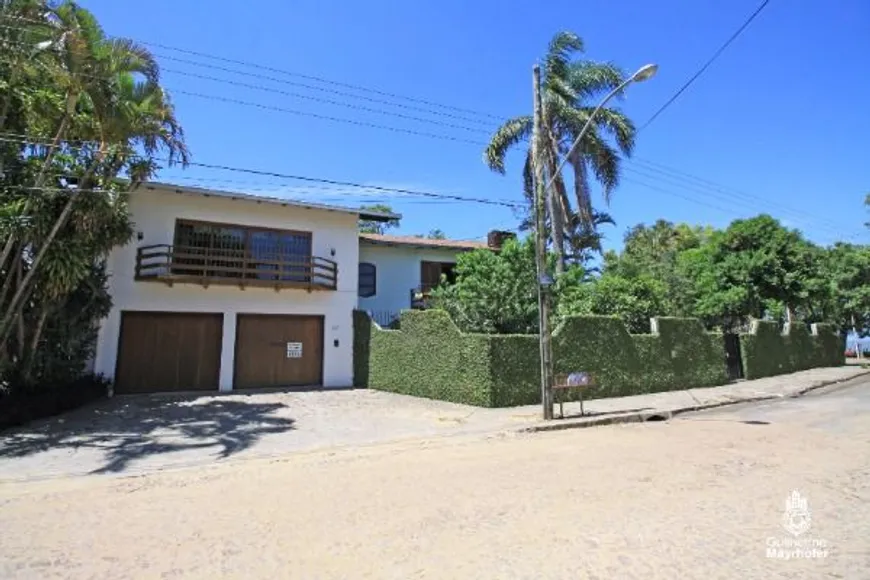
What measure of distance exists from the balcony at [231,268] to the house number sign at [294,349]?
199cm

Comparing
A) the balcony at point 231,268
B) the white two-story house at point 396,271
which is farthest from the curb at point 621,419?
the white two-story house at point 396,271

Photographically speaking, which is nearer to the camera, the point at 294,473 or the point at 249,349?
the point at 294,473

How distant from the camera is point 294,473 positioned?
7.95 metres

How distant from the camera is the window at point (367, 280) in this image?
2305 centimetres

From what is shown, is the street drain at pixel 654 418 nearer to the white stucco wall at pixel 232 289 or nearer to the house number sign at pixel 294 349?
the white stucco wall at pixel 232 289

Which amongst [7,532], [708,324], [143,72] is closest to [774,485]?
[7,532]

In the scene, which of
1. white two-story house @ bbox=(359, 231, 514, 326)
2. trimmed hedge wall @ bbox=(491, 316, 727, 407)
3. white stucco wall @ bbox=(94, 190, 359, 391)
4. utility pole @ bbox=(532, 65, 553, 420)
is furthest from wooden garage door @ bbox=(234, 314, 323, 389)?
utility pole @ bbox=(532, 65, 553, 420)

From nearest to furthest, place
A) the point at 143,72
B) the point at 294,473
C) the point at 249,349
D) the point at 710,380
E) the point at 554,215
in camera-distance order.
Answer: the point at 294,473 → the point at 143,72 → the point at 249,349 → the point at 710,380 → the point at 554,215

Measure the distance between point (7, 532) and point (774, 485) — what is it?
8309 millimetres

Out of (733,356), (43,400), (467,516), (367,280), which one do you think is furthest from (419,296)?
(467,516)

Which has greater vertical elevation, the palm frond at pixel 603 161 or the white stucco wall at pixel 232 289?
the palm frond at pixel 603 161

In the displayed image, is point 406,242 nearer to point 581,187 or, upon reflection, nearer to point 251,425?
point 581,187

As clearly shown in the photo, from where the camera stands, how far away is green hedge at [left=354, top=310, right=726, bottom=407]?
48.2 ft

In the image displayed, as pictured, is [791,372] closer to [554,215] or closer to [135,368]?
[554,215]
